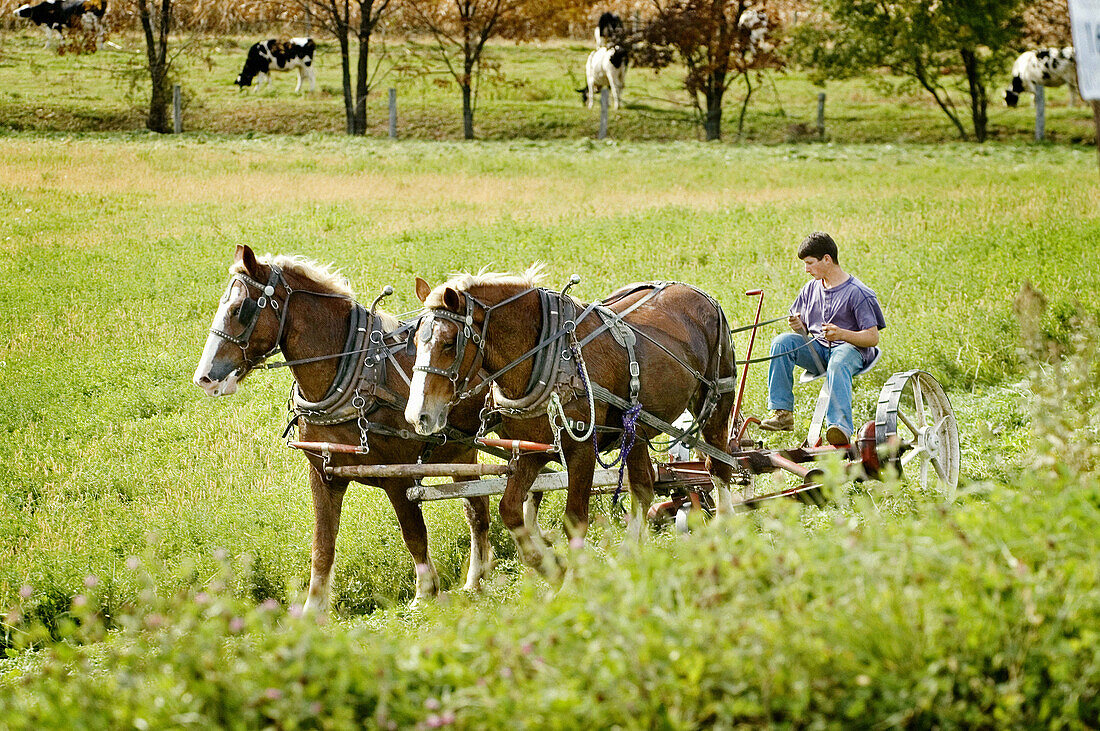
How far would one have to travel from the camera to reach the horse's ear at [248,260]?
6.42m

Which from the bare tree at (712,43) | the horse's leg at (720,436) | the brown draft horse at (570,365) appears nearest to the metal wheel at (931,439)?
the horse's leg at (720,436)

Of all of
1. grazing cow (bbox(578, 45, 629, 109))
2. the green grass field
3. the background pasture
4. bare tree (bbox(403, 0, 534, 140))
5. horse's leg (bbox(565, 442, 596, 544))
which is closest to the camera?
the green grass field

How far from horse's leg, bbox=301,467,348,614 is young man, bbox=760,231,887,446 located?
9.74 ft

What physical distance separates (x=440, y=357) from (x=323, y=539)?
4.69 feet

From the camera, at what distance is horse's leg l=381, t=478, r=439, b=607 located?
270 inches

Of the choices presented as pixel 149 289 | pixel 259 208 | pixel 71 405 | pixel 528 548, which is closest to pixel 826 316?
pixel 528 548

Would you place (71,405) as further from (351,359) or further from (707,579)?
(707,579)

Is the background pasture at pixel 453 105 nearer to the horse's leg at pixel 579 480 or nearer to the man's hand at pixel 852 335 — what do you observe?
the man's hand at pixel 852 335

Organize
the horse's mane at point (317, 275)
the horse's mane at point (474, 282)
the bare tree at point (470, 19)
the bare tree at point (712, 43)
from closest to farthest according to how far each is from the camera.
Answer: the horse's mane at point (474, 282) → the horse's mane at point (317, 275) → the bare tree at point (712, 43) → the bare tree at point (470, 19)

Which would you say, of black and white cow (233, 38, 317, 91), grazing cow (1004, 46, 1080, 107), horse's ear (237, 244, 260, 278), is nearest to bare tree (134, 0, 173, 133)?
black and white cow (233, 38, 317, 91)

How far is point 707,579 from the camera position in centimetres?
368

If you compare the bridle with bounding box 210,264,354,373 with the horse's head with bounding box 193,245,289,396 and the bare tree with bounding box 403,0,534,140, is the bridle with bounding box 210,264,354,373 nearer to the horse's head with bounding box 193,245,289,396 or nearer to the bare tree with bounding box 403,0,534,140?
the horse's head with bounding box 193,245,289,396

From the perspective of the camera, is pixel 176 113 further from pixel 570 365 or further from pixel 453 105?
pixel 570 365

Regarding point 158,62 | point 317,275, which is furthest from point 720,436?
point 158,62
